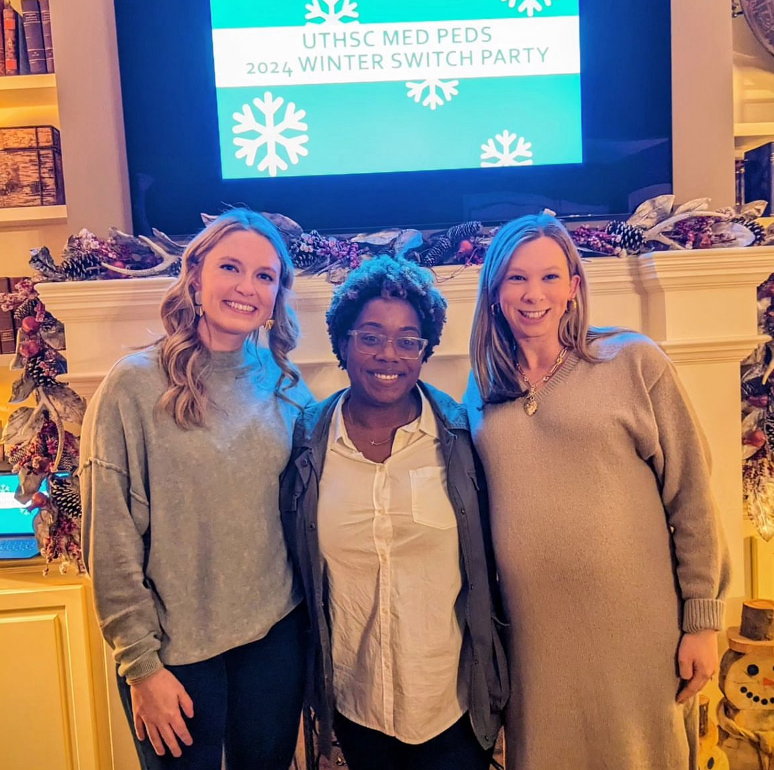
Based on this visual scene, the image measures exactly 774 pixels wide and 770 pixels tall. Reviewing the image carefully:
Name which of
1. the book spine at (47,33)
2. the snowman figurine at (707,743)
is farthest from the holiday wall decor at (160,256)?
the snowman figurine at (707,743)

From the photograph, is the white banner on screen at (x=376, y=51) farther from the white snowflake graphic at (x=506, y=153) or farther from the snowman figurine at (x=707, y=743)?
the snowman figurine at (x=707, y=743)

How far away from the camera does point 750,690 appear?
78.0 inches

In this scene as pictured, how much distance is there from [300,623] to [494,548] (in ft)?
1.47

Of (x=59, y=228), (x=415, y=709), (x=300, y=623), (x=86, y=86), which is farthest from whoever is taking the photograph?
(x=59, y=228)

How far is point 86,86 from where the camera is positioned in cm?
187

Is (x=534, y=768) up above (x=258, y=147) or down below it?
below

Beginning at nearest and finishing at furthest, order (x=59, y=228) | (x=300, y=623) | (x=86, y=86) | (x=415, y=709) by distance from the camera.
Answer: (x=415, y=709), (x=300, y=623), (x=86, y=86), (x=59, y=228)

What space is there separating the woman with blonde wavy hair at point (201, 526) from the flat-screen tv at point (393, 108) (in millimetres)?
601

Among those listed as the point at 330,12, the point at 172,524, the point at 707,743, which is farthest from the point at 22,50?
the point at 707,743

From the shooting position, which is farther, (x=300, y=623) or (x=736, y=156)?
(x=736, y=156)

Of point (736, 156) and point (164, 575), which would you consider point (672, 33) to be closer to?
point (736, 156)

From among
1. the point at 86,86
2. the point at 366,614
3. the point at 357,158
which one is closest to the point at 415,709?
the point at 366,614

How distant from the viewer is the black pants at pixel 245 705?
129cm

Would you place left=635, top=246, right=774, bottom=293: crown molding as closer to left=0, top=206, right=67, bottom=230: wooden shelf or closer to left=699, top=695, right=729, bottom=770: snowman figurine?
left=699, top=695, right=729, bottom=770: snowman figurine
